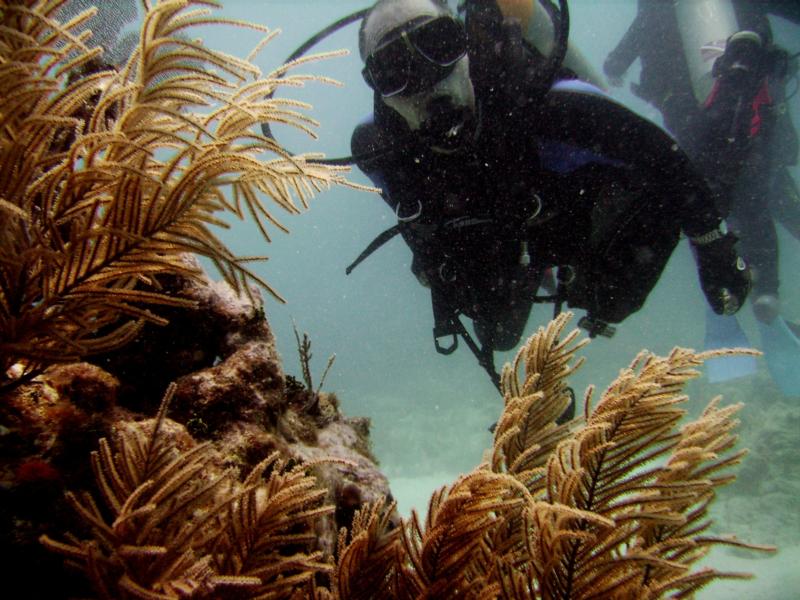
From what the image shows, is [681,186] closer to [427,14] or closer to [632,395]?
[427,14]

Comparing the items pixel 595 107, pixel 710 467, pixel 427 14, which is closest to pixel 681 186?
pixel 595 107

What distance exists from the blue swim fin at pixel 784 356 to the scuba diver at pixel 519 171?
6779 mm

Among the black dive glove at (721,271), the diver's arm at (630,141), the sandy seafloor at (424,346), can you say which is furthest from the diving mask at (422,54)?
the black dive glove at (721,271)

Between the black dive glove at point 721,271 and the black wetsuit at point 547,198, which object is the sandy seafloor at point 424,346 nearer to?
the black wetsuit at point 547,198

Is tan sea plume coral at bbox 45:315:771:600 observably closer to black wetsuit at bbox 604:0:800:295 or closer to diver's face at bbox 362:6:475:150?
diver's face at bbox 362:6:475:150

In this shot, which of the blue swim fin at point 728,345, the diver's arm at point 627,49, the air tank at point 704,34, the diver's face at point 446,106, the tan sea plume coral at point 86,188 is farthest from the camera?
the diver's arm at point 627,49

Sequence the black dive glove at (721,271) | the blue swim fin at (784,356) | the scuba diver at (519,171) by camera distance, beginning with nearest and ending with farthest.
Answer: the scuba diver at (519,171)
the black dive glove at (721,271)
the blue swim fin at (784,356)

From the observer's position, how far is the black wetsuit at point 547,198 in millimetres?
4191

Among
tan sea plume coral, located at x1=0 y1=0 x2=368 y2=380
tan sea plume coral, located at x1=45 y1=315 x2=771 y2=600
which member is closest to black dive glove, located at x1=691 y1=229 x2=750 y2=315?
tan sea plume coral, located at x1=45 y1=315 x2=771 y2=600

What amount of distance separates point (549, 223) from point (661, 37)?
342 inches

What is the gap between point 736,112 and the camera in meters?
7.02

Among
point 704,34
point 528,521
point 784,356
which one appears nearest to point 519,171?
point 528,521

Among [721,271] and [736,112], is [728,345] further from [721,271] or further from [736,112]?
[721,271]

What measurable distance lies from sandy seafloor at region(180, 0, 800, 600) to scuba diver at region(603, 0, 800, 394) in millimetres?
5264
